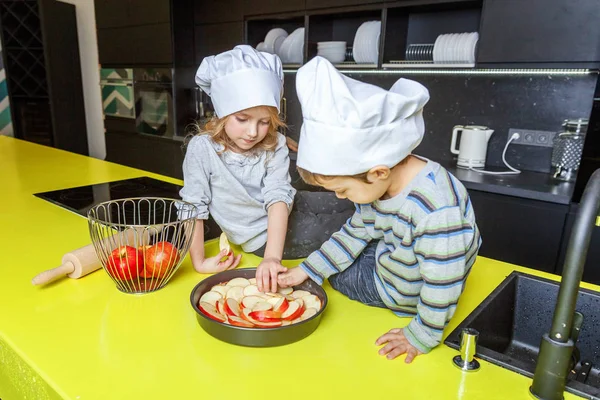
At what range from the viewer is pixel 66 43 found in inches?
166

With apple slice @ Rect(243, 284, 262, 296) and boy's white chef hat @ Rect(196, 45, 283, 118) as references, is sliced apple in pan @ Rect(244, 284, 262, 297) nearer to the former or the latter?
apple slice @ Rect(243, 284, 262, 296)

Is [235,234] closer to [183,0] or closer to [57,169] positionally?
[57,169]

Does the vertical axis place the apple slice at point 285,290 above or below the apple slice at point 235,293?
below

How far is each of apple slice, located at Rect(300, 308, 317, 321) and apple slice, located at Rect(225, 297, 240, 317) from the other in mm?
Answer: 100

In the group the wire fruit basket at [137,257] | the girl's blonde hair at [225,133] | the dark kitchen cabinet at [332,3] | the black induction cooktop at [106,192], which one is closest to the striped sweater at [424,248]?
the wire fruit basket at [137,257]

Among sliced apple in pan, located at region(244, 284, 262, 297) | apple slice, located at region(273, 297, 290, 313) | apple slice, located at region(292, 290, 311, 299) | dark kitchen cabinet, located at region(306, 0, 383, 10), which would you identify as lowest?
apple slice, located at region(292, 290, 311, 299)

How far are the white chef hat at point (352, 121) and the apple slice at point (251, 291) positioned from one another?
24 cm

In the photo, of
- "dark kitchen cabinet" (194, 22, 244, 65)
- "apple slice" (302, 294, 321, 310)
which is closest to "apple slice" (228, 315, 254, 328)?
"apple slice" (302, 294, 321, 310)

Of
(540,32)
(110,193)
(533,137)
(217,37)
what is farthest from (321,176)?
(217,37)

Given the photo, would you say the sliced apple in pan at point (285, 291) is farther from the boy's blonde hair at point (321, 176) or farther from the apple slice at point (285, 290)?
the boy's blonde hair at point (321, 176)

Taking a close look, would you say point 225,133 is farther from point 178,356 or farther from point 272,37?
point 272,37

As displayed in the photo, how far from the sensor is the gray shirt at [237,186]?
3.49ft

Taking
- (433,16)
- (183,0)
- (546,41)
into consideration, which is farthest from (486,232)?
(183,0)

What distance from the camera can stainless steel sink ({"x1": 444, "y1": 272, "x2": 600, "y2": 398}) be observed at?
2.63ft
